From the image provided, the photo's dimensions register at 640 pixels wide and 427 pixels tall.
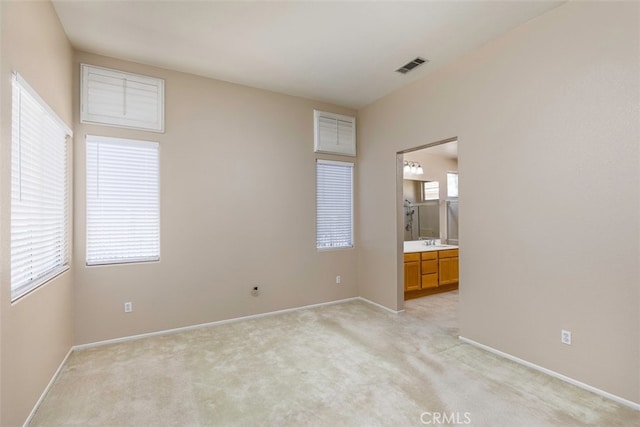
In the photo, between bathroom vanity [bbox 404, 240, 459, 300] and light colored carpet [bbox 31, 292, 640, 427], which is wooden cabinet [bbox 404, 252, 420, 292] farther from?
light colored carpet [bbox 31, 292, 640, 427]

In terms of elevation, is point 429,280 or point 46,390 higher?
point 429,280

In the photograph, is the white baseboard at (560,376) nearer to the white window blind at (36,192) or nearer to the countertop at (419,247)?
the countertop at (419,247)

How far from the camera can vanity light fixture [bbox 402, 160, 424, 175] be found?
5.96 metres

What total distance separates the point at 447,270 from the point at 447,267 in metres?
0.05

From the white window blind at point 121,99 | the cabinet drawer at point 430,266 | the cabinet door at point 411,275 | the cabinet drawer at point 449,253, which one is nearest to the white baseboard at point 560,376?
the cabinet door at point 411,275

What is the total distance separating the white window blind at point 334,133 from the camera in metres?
4.57

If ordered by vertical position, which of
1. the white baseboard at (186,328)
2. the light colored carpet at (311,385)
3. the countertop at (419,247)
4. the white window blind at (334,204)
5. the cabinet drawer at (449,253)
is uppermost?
the white window blind at (334,204)

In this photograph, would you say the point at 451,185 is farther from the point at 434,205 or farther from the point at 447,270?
the point at 447,270

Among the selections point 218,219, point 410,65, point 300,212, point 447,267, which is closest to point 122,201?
point 218,219

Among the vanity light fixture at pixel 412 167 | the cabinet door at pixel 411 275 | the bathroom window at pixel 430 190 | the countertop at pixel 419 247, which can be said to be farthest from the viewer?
the bathroom window at pixel 430 190

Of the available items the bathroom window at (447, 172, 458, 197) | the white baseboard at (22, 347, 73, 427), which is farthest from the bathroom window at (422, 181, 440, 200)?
the white baseboard at (22, 347, 73, 427)

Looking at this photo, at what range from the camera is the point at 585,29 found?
239cm

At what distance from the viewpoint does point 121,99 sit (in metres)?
3.31

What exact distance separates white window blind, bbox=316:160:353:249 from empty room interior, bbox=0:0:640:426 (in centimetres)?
7
